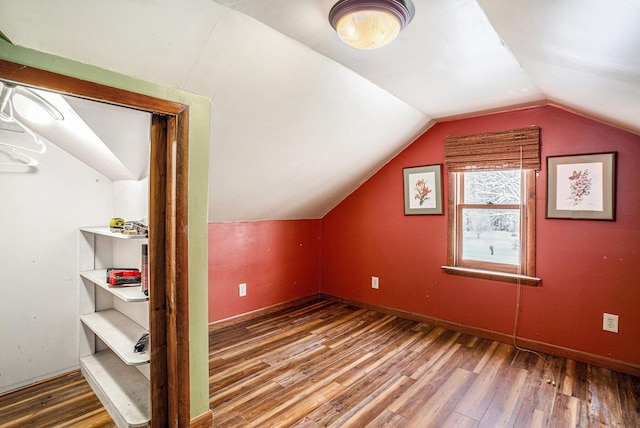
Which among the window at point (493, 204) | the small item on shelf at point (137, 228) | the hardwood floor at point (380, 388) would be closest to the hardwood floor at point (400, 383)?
the hardwood floor at point (380, 388)

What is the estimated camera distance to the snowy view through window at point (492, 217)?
9.77 ft

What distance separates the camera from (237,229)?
3.48 metres

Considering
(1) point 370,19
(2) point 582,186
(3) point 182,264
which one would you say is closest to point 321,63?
(1) point 370,19

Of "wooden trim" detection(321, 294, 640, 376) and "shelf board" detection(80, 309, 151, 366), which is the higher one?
"shelf board" detection(80, 309, 151, 366)

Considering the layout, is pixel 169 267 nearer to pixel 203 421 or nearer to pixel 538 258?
pixel 203 421

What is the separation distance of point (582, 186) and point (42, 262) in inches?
161

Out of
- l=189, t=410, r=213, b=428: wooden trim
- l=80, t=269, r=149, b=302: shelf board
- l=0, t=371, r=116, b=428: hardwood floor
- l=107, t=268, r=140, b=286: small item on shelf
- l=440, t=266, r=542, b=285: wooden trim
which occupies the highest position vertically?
l=107, t=268, r=140, b=286: small item on shelf

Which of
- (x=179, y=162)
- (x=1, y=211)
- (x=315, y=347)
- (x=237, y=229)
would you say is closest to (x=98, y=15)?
(x=179, y=162)

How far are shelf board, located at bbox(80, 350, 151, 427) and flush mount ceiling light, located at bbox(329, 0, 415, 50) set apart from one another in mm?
2226

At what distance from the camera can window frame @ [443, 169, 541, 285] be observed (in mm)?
2836

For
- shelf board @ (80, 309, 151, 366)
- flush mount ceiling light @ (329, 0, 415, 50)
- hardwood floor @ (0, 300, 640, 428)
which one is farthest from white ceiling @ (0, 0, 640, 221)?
hardwood floor @ (0, 300, 640, 428)

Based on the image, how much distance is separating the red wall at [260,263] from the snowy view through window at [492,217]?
1.89m

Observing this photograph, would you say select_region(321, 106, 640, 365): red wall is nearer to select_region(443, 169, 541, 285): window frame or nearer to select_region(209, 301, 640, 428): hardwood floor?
select_region(443, 169, 541, 285): window frame

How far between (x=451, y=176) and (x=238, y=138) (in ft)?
6.95
